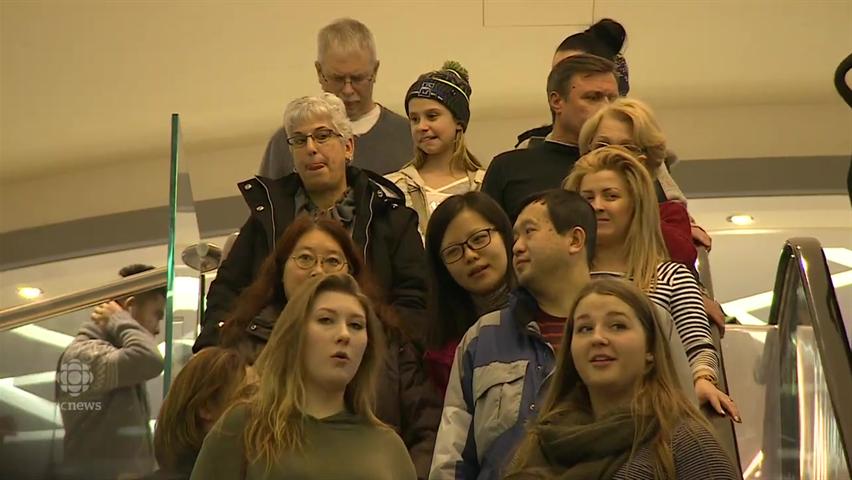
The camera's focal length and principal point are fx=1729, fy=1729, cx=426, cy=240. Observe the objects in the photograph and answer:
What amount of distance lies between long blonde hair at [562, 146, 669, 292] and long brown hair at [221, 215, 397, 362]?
64 centimetres

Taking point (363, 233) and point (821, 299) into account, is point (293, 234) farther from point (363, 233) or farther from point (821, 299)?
point (821, 299)

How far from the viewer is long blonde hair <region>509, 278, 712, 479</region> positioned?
3.78 m

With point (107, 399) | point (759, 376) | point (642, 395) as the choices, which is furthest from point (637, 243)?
point (107, 399)

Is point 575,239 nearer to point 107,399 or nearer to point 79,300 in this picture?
point 107,399

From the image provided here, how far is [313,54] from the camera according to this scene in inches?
448

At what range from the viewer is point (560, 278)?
14.9ft

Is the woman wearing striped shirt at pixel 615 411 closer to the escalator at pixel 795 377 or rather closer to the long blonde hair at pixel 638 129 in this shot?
the escalator at pixel 795 377

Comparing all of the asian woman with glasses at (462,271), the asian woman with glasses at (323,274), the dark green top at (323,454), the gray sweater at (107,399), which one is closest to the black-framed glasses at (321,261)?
the asian woman with glasses at (323,274)

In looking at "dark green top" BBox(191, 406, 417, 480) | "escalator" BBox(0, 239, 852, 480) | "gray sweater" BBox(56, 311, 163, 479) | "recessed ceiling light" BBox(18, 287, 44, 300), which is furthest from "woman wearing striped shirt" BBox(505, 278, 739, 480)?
"recessed ceiling light" BBox(18, 287, 44, 300)

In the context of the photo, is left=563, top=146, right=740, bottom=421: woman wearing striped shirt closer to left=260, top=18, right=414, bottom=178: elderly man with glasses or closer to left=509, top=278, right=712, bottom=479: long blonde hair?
left=509, top=278, right=712, bottom=479: long blonde hair

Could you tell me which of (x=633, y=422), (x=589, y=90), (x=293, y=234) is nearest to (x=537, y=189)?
(x=589, y=90)

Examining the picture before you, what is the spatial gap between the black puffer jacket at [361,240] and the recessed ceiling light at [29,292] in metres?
5.73

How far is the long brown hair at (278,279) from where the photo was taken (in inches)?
193

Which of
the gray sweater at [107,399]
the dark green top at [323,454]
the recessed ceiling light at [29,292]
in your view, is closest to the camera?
the dark green top at [323,454]
